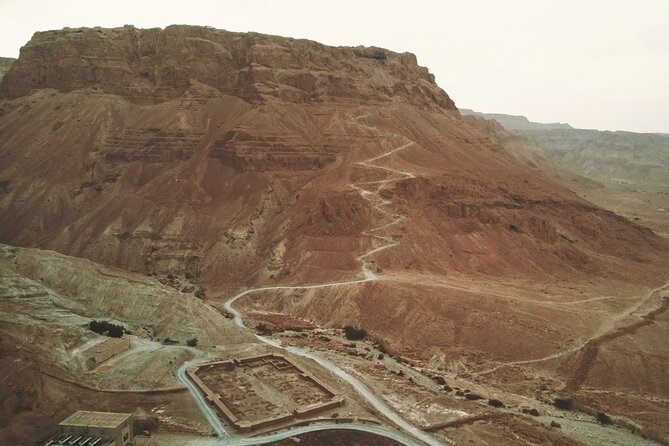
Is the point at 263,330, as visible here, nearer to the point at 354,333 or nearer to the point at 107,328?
the point at 354,333

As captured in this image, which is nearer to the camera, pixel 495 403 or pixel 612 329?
pixel 495 403

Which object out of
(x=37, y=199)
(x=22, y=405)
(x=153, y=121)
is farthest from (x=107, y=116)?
(x=22, y=405)

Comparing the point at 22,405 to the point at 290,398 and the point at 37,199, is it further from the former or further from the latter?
the point at 37,199

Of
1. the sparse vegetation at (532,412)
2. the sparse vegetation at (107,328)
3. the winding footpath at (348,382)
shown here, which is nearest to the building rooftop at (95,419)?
the winding footpath at (348,382)

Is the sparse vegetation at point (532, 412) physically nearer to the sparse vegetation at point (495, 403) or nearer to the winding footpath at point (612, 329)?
the sparse vegetation at point (495, 403)

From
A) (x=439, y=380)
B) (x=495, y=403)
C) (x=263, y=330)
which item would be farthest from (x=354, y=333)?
(x=495, y=403)

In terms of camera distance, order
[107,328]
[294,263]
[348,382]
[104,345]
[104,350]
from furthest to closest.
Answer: [294,263]
[107,328]
[348,382]
[104,345]
[104,350]

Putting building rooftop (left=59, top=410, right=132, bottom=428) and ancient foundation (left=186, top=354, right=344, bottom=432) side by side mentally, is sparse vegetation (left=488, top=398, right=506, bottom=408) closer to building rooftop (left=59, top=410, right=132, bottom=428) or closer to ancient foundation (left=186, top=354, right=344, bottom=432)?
ancient foundation (left=186, top=354, right=344, bottom=432)

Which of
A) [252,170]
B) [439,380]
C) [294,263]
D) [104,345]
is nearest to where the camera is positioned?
[104,345]
